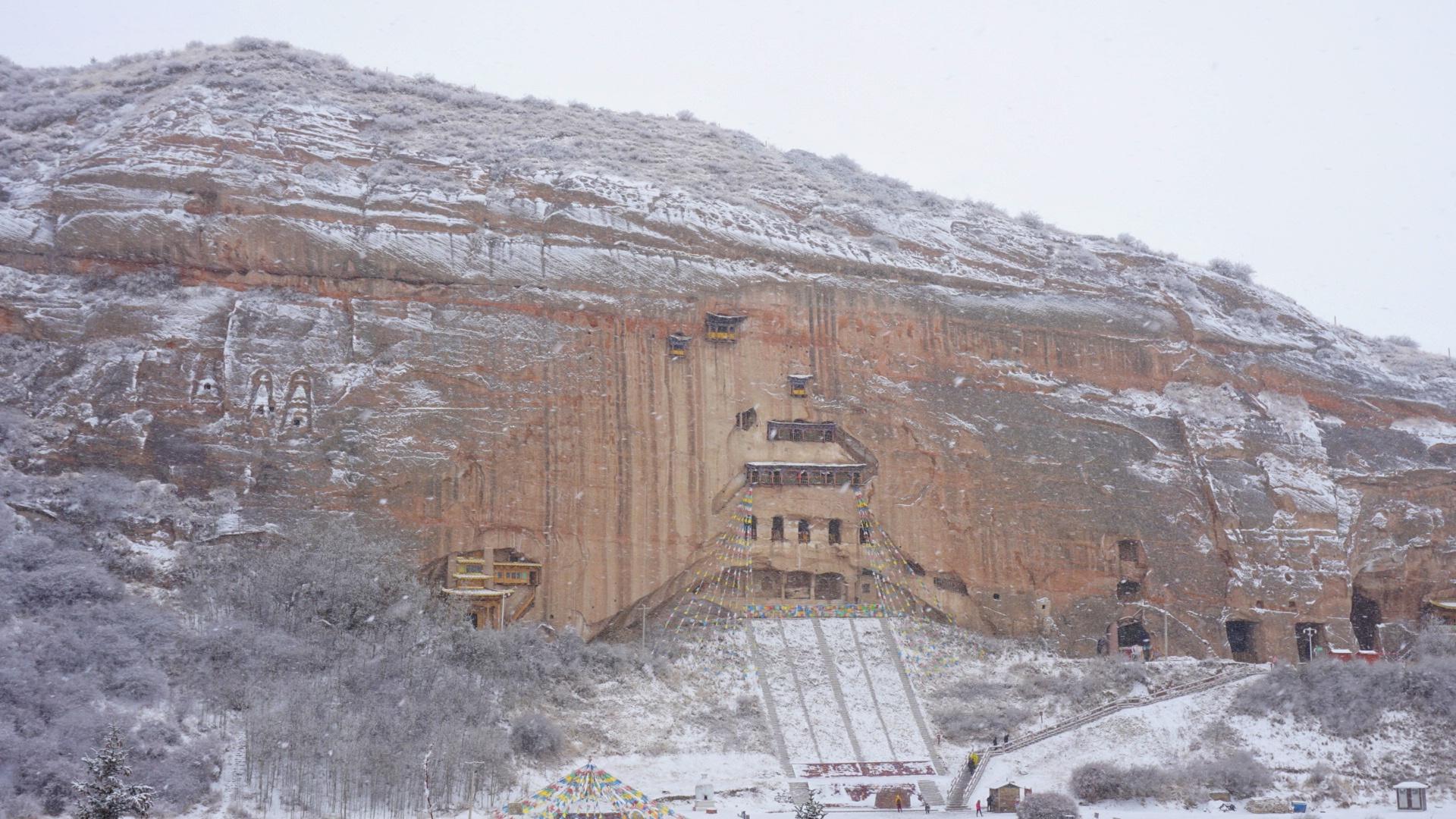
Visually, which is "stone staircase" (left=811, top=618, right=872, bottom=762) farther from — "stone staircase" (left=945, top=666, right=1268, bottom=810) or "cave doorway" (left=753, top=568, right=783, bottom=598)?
"stone staircase" (left=945, top=666, right=1268, bottom=810)

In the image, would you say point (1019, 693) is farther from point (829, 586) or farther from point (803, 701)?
point (829, 586)

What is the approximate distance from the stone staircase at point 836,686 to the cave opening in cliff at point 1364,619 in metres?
17.4

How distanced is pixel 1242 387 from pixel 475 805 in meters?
28.0

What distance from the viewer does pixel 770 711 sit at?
35.6 metres

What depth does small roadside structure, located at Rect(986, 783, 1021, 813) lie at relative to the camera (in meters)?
31.4

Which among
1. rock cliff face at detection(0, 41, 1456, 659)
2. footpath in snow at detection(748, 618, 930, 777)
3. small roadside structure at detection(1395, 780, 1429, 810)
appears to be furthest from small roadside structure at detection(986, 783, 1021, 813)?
rock cliff face at detection(0, 41, 1456, 659)

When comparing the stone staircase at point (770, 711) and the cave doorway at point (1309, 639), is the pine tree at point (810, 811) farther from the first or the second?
the cave doorway at point (1309, 639)

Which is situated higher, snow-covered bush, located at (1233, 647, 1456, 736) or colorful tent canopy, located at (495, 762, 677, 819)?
snow-covered bush, located at (1233, 647, 1456, 736)

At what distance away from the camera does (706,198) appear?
4291 centimetres

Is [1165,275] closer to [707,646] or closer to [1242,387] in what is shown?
[1242,387]

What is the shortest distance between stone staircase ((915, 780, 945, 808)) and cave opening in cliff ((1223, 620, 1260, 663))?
44.6 ft

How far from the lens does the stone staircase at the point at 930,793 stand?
32.0 m

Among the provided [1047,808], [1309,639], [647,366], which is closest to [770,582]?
[647,366]

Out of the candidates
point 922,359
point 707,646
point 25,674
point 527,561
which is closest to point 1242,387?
point 922,359
